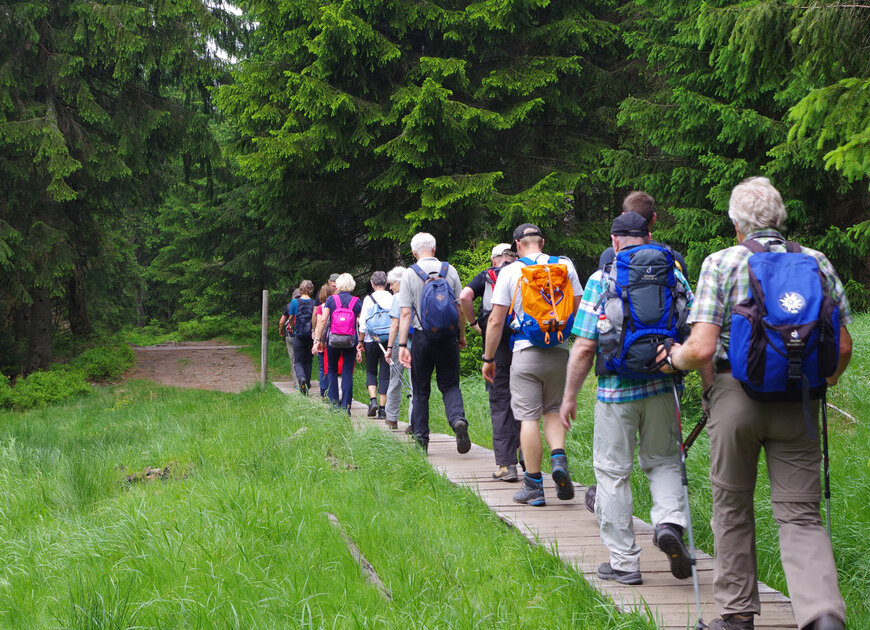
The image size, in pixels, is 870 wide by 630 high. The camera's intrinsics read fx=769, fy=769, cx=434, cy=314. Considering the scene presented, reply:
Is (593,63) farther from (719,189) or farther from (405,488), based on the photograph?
(405,488)

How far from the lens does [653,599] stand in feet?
12.6

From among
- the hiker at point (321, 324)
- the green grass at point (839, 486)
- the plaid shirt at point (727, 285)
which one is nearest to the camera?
the plaid shirt at point (727, 285)

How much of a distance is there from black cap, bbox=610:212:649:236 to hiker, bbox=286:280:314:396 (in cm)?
871

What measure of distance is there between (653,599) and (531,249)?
2.66 m

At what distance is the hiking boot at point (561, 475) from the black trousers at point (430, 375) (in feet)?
5.73

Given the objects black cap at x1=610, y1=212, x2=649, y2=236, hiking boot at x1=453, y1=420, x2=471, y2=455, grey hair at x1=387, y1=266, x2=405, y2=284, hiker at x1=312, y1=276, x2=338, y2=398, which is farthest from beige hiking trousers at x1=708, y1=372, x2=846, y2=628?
hiker at x1=312, y1=276, x2=338, y2=398

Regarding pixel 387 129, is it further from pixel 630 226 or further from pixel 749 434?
pixel 749 434

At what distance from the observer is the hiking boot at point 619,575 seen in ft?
13.2

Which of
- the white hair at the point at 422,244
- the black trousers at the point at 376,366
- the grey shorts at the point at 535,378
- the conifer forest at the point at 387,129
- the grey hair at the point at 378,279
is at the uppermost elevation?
the conifer forest at the point at 387,129

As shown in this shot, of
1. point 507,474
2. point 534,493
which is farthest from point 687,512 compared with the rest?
point 507,474

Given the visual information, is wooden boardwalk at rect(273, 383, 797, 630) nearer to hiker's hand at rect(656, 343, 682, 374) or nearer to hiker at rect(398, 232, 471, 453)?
hiker at rect(398, 232, 471, 453)

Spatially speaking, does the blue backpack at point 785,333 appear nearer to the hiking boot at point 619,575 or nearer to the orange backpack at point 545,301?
the hiking boot at point 619,575

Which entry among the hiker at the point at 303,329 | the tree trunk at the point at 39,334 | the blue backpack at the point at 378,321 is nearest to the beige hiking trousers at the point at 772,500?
the blue backpack at the point at 378,321

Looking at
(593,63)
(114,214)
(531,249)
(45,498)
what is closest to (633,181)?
(593,63)
